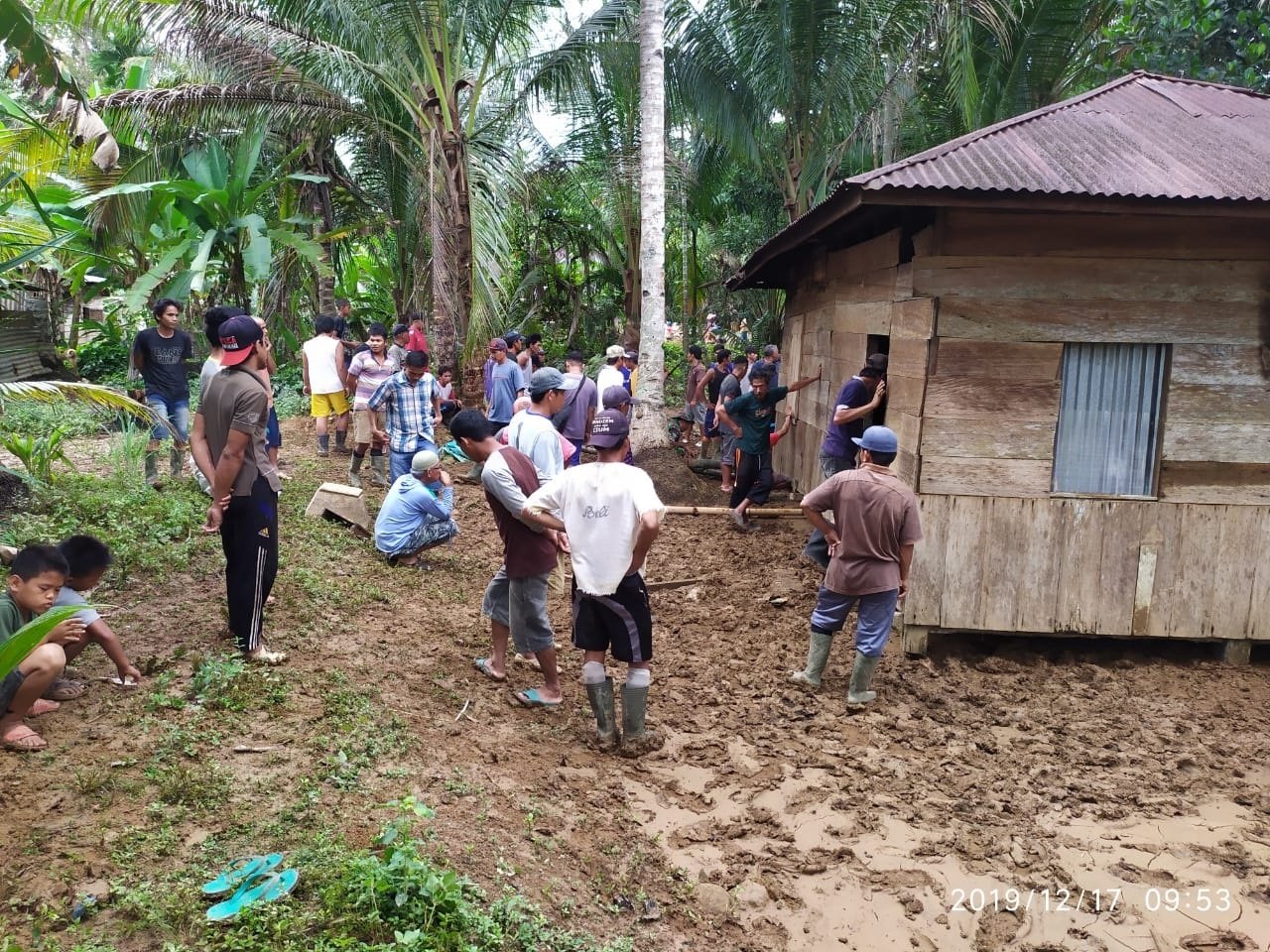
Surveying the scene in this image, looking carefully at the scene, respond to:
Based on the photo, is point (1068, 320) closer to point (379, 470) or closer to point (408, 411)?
point (408, 411)

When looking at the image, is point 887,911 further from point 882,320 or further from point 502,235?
point 502,235

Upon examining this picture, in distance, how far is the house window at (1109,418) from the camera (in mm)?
6465

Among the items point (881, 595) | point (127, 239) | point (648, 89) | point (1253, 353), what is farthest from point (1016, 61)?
point (127, 239)

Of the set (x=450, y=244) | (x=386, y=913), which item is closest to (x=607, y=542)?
(x=386, y=913)

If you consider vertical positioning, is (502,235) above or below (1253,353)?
above

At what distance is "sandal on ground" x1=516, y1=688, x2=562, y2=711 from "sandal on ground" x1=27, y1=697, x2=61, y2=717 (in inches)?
90.2

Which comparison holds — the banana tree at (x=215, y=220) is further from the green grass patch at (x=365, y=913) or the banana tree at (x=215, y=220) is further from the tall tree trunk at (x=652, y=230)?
the green grass patch at (x=365, y=913)

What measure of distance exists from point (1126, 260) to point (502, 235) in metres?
8.80

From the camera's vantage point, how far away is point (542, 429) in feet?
19.9

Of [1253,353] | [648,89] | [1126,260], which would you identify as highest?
[648,89]

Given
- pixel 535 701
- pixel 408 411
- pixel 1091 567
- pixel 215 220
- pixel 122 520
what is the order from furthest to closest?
pixel 215 220, pixel 408 411, pixel 122 520, pixel 1091 567, pixel 535 701

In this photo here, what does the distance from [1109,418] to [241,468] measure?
5.54 m

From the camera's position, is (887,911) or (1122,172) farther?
(1122,172)

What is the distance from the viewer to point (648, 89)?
10.8m
